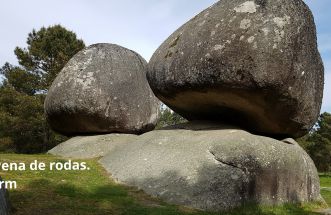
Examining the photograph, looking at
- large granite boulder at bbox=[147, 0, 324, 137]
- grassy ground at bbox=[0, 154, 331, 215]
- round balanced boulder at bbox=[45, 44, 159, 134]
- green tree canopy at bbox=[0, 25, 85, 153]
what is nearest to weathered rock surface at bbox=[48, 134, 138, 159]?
round balanced boulder at bbox=[45, 44, 159, 134]

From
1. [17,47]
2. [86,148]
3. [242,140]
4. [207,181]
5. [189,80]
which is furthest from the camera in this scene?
[17,47]

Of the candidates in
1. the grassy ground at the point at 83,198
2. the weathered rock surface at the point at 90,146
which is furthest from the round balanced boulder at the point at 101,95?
the grassy ground at the point at 83,198

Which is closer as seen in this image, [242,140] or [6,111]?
[242,140]

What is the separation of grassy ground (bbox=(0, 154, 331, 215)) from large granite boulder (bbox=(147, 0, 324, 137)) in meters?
3.13

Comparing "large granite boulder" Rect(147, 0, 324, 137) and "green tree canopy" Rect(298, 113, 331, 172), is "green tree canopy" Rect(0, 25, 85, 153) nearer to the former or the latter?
"large granite boulder" Rect(147, 0, 324, 137)

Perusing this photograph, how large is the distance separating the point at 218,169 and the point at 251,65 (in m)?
3.20

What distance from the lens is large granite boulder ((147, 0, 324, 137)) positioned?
39.8 feet

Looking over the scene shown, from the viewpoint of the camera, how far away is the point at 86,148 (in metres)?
18.6

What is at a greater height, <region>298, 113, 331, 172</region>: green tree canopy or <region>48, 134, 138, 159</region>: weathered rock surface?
<region>48, 134, 138, 159</region>: weathered rock surface

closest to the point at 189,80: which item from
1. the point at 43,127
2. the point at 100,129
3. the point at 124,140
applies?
the point at 124,140

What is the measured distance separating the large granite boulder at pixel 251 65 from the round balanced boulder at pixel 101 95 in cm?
594

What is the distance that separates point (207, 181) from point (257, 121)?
3934mm

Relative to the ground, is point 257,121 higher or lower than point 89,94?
lower

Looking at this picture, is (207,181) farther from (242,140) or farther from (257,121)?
(257,121)
